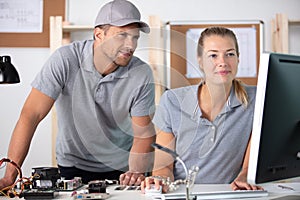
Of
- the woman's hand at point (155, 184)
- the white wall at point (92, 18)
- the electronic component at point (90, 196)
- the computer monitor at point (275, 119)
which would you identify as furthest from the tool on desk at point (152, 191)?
the white wall at point (92, 18)

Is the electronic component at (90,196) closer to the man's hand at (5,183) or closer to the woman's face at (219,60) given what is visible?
the man's hand at (5,183)

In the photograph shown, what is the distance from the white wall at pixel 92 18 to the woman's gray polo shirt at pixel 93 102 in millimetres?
1033

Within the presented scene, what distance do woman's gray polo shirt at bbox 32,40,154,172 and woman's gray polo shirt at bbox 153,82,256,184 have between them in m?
0.13

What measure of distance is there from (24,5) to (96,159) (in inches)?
56.8

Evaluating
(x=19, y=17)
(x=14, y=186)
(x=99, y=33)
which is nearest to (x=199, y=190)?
(x=14, y=186)

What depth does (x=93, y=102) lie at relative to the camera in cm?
210

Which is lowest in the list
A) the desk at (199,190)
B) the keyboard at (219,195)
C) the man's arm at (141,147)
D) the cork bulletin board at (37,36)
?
the desk at (199,190)

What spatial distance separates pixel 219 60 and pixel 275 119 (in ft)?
2.12

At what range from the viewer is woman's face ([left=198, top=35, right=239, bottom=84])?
185cm

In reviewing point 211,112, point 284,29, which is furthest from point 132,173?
point 284,29

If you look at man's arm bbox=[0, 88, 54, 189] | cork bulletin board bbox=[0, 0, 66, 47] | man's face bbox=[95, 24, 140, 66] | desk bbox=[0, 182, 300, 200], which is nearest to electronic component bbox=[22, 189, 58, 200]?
desk bbox=[0, 182, 300, 200]

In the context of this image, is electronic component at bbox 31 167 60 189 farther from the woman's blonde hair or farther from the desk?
the woman's blonde hair

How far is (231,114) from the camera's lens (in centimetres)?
190

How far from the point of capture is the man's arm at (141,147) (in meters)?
1.88
